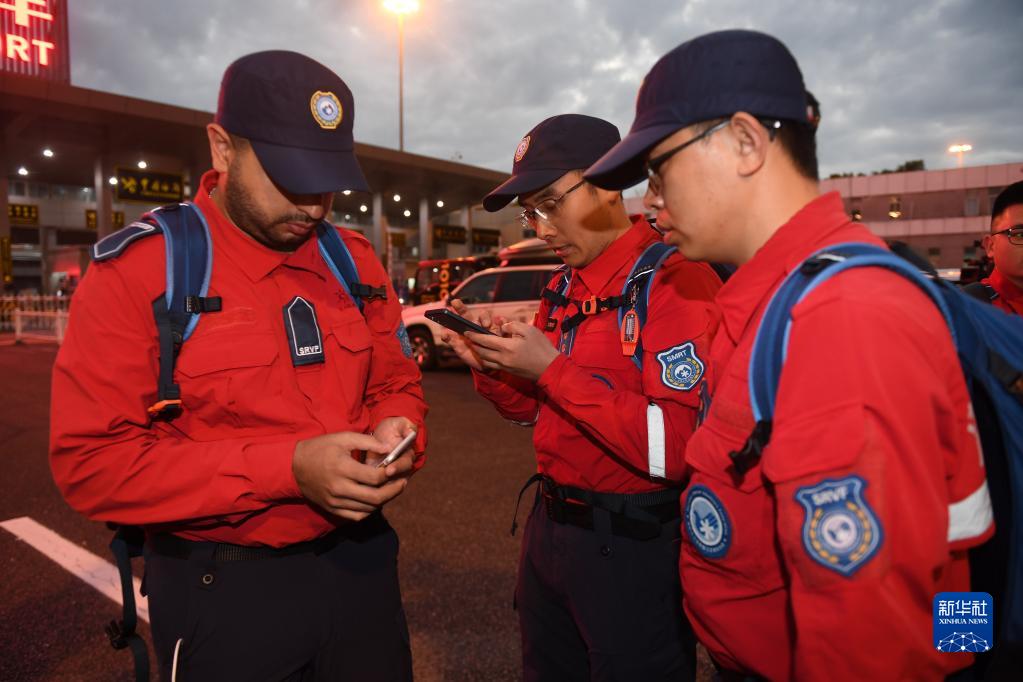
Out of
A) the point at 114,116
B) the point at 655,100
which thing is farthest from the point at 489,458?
the point at 114,116

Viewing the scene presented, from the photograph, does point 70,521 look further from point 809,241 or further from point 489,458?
point 809,241

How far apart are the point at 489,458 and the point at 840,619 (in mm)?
5790

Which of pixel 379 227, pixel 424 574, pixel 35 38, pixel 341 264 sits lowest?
pixel 424 574

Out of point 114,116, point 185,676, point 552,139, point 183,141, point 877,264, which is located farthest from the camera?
point 183,141

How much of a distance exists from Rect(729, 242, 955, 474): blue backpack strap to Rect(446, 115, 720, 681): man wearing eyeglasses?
2.32ft

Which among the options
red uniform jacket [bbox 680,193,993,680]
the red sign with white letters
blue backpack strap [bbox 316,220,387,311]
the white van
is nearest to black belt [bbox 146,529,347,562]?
blue backpack strap [bbox 316,220,387,311]

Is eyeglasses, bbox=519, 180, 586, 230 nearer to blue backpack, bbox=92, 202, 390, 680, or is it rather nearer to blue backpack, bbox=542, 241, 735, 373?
blue backpack, bbox=542, 241, 735, 373

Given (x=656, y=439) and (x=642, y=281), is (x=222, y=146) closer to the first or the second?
(x=642, y=281)

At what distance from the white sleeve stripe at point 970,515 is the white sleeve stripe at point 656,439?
770 millimetres

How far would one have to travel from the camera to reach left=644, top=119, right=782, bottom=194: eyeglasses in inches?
49.8

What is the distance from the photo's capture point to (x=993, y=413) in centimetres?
113

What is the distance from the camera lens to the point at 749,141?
1259 mm

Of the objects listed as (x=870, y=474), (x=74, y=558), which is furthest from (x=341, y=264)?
(x=74, y=558)

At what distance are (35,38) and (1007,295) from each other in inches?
1244
